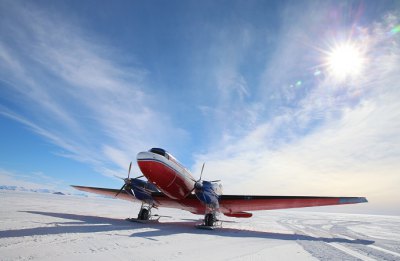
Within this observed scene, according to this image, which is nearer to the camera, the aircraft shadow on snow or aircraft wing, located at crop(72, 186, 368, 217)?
the aircraft shadow on snow

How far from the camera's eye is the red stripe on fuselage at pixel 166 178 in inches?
691

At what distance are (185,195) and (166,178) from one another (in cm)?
369

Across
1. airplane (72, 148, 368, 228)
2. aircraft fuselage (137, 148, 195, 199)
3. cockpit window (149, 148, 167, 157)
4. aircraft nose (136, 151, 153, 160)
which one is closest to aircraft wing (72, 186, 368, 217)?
airplane (72, 148, 368, 228)

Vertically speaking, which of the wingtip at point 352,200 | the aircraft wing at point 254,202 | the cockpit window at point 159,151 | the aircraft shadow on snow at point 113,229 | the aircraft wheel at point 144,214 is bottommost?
the aircraft shadow on snow at point 113,229

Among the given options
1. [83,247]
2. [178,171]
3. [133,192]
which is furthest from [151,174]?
[83,247]

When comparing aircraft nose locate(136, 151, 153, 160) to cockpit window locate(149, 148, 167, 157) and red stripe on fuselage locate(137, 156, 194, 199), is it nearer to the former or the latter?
red stripe on fuselage locate(137, 156, 194, 199)

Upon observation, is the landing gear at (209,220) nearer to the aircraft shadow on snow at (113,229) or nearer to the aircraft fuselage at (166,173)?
the aircraft shadow on snow at (113,229)

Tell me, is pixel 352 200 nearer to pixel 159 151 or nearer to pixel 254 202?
pixel 254 202

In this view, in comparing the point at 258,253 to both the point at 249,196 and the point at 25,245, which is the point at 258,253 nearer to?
the point at 25,245

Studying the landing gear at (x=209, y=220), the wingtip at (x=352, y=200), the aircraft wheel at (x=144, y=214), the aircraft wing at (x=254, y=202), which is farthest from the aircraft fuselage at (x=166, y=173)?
the wingtip at (x=352, y=200)

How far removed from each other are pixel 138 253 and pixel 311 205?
1763cm

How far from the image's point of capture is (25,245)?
24.1ft

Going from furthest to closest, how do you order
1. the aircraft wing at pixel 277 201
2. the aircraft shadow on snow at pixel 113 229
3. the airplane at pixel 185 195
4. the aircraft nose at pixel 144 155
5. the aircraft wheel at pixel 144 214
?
the aircraft wheel at pixel 144 214 → the aircraft wing at pixel 277 201 → the airplane at pixel 185 195 → the aircraft nose at pixel 144 155 → the aircraft shadow on snow at pixel 113 229

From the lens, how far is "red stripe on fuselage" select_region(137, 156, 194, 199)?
17.5m
